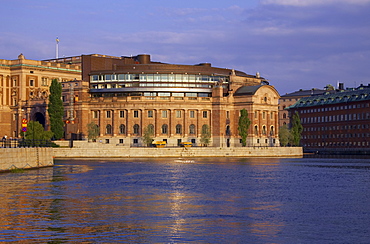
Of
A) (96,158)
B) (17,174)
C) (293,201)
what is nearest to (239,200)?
(293,201)

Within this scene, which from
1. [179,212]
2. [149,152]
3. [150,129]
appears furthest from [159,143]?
[179,212]

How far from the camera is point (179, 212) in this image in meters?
46.2

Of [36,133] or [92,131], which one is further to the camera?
[92,131]

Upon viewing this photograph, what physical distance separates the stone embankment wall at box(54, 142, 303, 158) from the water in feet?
266

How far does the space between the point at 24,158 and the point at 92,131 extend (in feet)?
345

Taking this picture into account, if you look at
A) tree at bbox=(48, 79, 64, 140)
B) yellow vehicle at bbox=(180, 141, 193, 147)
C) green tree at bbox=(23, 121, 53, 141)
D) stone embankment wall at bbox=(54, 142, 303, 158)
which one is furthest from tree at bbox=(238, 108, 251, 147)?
green tree at bbox=(23, 121, 53, 141)

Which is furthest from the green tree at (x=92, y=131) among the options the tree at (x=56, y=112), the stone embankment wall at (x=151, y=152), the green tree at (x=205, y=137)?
the green tree at (x=205, y=137)

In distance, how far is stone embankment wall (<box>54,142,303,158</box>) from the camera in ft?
510

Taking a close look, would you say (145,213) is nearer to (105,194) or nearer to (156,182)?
(105,194)

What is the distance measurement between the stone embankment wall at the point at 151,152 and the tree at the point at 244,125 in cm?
1274

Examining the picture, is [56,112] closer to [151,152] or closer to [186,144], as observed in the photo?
[151,152]

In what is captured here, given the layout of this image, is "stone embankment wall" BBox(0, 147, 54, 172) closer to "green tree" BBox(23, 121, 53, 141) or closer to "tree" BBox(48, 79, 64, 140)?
"green tree" BBox(23, 121, 53, 141)

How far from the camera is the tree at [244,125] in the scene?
193762 mm

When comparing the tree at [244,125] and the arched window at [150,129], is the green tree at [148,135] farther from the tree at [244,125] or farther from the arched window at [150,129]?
the tree at [244,125]
